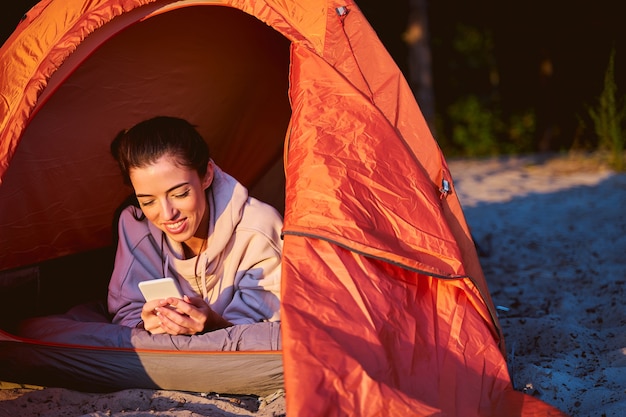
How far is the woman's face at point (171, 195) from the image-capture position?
8.73 feet

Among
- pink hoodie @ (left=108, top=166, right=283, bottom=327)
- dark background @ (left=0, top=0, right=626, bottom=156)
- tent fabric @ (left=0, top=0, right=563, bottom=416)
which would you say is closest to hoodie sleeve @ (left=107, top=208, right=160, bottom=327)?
pink hoodie @ (left=108, top=166, right=283, bottom=327)

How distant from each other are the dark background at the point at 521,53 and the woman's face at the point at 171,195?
5510 mm

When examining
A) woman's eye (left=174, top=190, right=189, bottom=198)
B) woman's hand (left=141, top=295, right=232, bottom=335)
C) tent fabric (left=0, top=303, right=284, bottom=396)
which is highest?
woman's eye (left=174, top=190, right=189, bottom=198)

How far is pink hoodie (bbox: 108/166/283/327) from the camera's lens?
2811 millimetres

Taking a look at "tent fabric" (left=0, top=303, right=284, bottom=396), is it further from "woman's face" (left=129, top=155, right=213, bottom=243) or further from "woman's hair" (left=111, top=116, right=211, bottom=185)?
"woman's hair" (left=111, top=116, right=211, bottom=185)

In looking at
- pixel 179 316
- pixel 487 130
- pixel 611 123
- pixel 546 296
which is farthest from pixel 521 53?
pixel 179 316

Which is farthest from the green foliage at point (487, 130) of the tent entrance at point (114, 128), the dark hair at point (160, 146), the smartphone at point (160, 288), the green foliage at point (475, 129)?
the smartphone at point (160, 288)

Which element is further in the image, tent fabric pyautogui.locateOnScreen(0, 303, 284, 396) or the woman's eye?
the woman's eye

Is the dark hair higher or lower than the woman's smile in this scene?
higher

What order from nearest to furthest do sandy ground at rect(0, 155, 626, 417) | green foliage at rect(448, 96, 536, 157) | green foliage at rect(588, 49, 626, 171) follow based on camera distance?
sandy ground at rect(0, 155, 626, 417)
green foliage at rect(588, 49, 626, 171)
green foliage at rect(448, 96, 536, 157)

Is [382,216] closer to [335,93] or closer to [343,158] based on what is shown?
[343,158]

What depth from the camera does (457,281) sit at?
2.49 metres

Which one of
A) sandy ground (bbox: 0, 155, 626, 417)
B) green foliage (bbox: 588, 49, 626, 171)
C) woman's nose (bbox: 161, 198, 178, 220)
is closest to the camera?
sandy ground (bbox: 0, 155, 626, 417)

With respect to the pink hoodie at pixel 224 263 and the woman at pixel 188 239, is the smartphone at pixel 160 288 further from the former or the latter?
the pink hoodie at pixel 224 263
